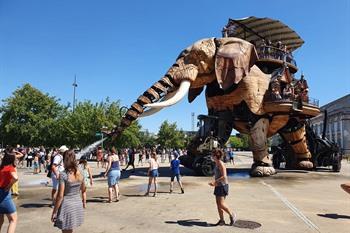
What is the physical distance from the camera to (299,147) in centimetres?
2309

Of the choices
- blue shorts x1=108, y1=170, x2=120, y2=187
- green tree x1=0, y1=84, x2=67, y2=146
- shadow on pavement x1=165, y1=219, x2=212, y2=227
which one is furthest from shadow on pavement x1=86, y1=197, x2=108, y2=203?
green tree x1=0, y1=84, x2=67, y2=146

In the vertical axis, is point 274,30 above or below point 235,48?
above

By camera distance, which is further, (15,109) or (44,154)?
(15,109)

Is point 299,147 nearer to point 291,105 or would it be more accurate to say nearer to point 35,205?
point 291,105

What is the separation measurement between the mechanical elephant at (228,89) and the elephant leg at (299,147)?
136cm

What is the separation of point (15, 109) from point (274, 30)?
3651 cm

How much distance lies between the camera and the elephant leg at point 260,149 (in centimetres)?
1869

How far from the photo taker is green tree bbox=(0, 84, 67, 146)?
49625 mm

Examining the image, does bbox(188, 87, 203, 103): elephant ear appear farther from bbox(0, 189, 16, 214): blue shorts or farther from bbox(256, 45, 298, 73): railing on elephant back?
bbox(0, 189, 16, 214): blue shorts

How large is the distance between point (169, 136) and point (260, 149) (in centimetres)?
6276

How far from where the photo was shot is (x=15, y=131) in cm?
4962

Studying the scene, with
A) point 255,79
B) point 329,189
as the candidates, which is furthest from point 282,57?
point 329,189

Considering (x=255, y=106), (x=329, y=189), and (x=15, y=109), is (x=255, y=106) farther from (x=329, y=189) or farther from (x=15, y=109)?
(x=15, y=109)

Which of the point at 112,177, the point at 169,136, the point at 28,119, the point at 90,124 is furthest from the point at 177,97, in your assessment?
the point at 169,136
